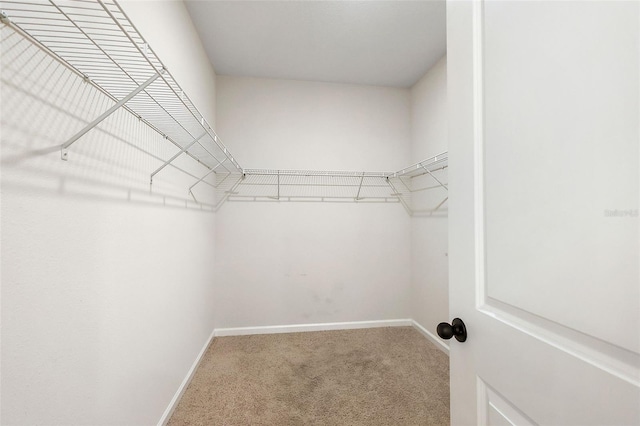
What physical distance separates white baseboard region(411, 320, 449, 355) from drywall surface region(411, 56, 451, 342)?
0.14 feet

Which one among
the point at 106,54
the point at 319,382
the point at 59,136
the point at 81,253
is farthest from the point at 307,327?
the point at 106,54

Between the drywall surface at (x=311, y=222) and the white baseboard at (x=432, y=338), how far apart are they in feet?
0.60

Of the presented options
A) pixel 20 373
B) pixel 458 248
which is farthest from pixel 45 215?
pixel 458 248

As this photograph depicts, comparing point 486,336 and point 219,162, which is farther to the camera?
point 219,162

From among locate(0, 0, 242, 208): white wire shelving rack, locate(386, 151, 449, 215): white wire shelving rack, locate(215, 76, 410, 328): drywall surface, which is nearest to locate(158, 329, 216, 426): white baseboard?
locate(215, 76, 410, 328): drywall surface

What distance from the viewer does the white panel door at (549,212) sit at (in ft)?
1.19

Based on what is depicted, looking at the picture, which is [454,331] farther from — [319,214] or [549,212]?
[319,214]

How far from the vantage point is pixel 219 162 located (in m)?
1.98

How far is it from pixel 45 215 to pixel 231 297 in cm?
202

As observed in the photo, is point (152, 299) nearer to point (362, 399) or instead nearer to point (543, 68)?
point (362, 399)

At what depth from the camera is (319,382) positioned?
1797 mm

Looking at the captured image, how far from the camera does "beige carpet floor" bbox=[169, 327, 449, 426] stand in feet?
4.89

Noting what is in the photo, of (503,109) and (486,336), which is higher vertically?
(503,109)

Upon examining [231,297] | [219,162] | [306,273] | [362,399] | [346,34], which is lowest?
[362,399]
